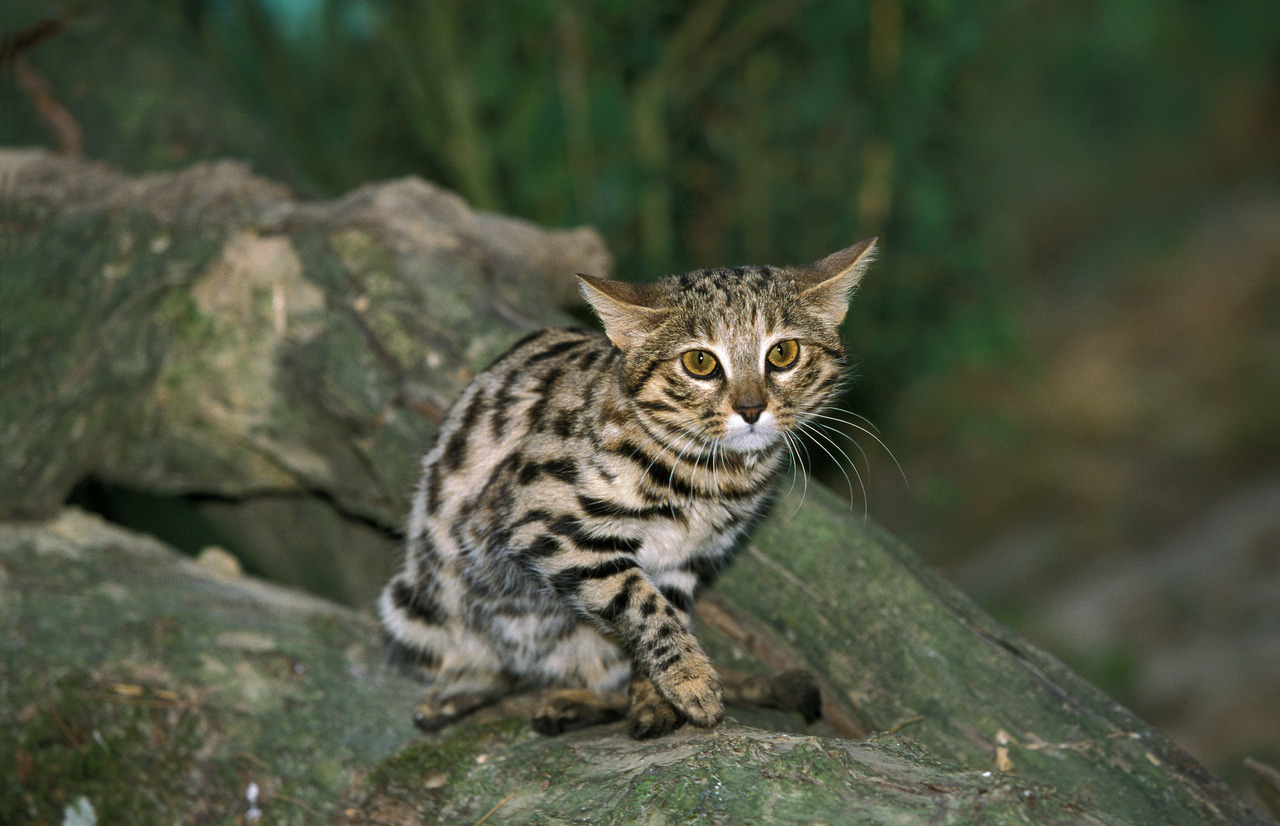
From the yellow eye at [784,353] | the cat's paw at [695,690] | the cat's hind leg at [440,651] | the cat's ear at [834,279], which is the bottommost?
the cat's hind leg at [440,651]

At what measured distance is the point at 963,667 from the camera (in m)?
2.72

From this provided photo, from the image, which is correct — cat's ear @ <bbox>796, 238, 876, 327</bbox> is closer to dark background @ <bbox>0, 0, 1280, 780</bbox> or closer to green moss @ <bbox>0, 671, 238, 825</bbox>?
dark background @ <bbox>0, 0, 1280, 780</bbox>

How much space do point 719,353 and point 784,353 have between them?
19 centimetres

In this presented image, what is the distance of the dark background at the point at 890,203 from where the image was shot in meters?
4.82

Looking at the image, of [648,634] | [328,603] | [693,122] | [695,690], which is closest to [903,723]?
[695,690]

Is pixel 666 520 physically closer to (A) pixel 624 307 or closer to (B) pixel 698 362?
(B) pixel 698 362

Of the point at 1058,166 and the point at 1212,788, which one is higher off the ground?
the point at 1058,166

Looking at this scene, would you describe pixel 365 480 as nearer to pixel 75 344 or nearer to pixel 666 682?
pixel 75 344

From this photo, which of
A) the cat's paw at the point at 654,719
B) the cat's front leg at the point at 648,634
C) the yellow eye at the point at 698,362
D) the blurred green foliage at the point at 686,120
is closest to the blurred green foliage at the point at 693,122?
the blurred green foliage at the point at 686,120

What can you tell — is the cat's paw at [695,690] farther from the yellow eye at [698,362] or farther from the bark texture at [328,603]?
the yellow eye at [698,362]

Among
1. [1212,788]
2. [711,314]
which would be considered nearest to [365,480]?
[711,314]

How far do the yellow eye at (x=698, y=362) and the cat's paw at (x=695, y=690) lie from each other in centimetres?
70

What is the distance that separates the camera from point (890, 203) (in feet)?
18.2

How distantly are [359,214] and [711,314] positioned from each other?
179cm
